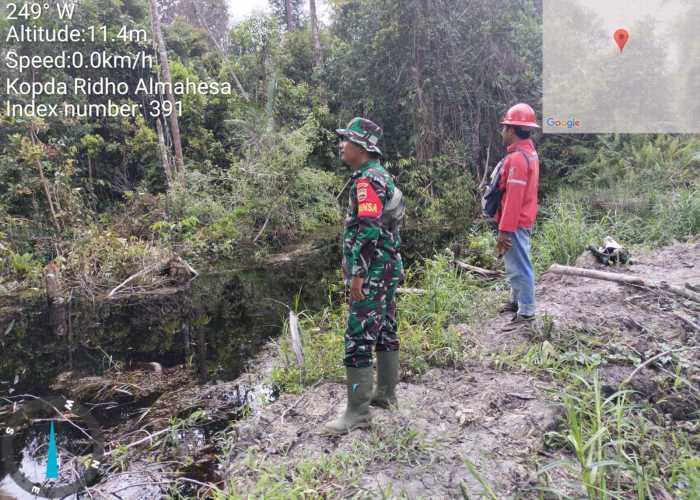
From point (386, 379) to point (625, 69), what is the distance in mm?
12534

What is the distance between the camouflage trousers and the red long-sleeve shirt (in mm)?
1268

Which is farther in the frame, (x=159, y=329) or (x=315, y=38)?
(x=315, y=38)

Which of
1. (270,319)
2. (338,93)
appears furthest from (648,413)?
(338,93)

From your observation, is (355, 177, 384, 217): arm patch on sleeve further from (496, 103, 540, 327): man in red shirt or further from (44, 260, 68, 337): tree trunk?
(44, 260, 68, 337): tree trunk

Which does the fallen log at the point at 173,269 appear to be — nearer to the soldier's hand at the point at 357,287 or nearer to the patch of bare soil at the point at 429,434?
the patch of bare soil at the point at 429,434

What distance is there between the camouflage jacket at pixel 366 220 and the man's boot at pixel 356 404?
22.8 inches

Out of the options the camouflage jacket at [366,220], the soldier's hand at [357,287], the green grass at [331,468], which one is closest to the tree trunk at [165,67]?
the camouflage jacket at [366,220]

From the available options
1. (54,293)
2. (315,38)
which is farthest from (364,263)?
(315,38)

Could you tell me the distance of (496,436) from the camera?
2.58 meters

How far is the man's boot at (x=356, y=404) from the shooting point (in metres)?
2.74

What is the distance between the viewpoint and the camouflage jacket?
2580 millimetres

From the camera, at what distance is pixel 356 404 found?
2.77 meters

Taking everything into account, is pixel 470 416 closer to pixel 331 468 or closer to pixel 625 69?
pixel 331 468
